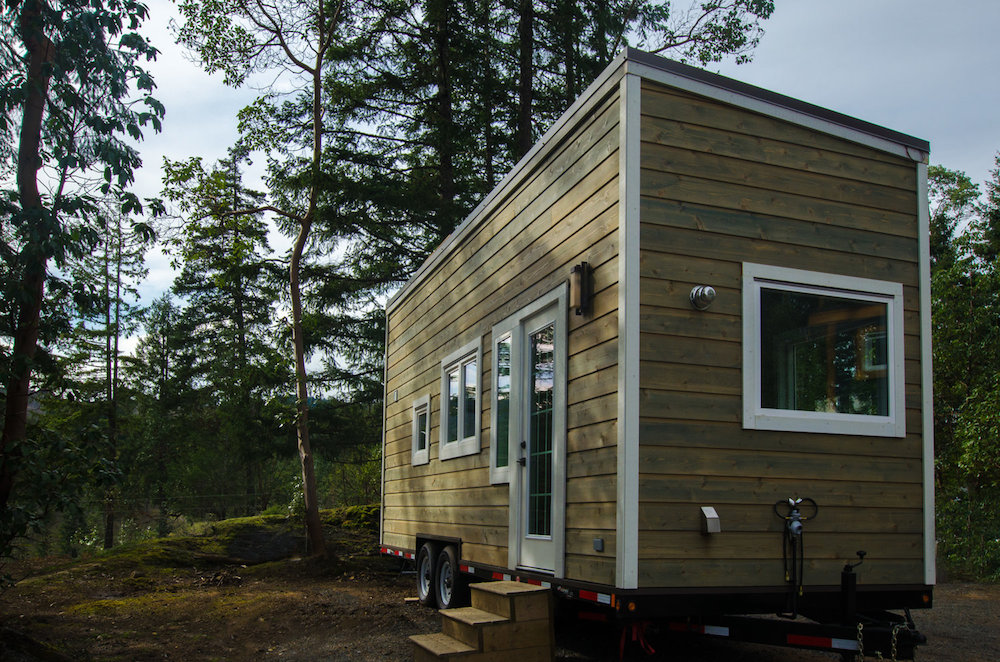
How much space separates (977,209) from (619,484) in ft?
78.6

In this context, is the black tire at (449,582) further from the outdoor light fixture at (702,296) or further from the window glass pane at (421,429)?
the outdoor light fixture at (702,296)

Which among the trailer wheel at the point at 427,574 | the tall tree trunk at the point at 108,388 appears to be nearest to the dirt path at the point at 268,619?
the trailer wheel at the point at 427,574

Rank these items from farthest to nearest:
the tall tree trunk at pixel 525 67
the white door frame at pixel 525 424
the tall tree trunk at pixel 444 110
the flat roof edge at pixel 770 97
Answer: the tall tree trunk at pixel 525 67
the tall tree trunk at pixel 444 110
the white door frame at pixel 525 424
the flat roof edge at pixel 770 97

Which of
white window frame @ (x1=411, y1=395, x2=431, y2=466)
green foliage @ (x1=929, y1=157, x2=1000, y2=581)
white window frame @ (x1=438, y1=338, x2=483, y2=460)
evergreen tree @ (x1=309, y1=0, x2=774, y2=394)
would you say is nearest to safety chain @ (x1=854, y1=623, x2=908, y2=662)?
white window frame @ (x1=438, y1=338, x2=483, y2=460)

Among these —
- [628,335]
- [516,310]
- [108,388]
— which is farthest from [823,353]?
[108,388]

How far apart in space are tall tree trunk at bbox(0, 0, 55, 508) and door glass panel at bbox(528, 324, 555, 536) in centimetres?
336

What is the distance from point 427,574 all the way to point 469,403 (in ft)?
6.72

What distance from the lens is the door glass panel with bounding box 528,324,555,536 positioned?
554cm

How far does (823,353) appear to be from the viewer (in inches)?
189

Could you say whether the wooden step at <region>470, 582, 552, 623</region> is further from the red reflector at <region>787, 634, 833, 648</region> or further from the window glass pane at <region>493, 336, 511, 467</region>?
the window glass pane at <region>493, 336, 511, 467</region>

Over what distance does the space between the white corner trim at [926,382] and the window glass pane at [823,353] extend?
0.28m

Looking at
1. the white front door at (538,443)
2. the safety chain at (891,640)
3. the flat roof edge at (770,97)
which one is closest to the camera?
the safety chain at (891,640)

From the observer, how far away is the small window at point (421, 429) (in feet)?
29.3

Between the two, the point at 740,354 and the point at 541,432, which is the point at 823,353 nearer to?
the point at 740,354
